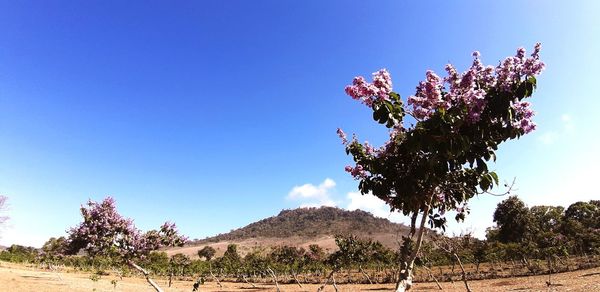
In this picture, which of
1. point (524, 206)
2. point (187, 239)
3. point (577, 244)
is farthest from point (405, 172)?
point (524, 206)

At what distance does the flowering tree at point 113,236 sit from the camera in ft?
38.9

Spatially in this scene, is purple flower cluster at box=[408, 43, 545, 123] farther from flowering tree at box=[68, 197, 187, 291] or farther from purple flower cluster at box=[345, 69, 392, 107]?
flowering tree at box=[68, 197, 187, 291]

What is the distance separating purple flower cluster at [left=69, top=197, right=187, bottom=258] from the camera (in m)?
11.8

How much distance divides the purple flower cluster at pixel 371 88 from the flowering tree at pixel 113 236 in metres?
9.14

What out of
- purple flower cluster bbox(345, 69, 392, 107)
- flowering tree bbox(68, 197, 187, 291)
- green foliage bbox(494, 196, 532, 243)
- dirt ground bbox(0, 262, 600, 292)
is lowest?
dirt ground bbox(0, 262, 600, 292)

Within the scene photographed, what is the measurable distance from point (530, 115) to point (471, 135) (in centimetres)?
110

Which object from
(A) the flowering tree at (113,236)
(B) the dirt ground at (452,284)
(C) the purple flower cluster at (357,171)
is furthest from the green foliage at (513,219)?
(C) the purple flower cluster at (357,171)

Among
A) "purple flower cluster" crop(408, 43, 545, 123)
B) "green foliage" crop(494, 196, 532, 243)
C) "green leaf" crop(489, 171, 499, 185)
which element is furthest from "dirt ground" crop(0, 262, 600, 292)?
"green foliage" crop(494, 196, 532, 243)

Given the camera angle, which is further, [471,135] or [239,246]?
[239,246]

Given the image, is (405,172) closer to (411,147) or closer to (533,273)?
(411,147)

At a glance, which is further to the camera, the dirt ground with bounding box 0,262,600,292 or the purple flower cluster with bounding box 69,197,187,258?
the dirt ground with bounding box 0,262,600,292

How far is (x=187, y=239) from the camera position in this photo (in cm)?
1230

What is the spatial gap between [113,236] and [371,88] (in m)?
10.5

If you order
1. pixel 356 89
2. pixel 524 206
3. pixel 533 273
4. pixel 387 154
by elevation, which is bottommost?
pixel 533 273
